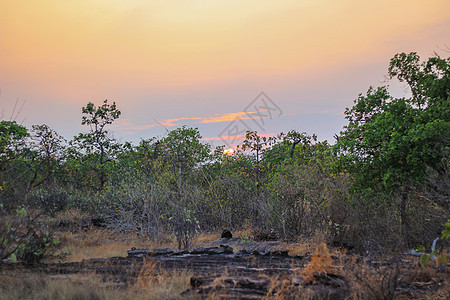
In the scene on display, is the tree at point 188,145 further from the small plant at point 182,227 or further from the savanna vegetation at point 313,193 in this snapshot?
the small plant at point 182,227

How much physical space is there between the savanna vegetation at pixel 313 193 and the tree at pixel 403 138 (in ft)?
0.10

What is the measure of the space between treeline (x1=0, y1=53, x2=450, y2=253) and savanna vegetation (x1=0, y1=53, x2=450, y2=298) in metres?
0.03

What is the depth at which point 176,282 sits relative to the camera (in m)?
5.13

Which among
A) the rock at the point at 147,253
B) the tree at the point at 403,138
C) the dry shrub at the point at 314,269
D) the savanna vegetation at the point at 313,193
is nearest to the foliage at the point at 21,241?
the savanna vegetation at the point at 313,193

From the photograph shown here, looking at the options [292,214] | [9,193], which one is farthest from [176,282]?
[9,193]

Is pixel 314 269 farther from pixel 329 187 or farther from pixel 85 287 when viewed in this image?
pixel 329 187

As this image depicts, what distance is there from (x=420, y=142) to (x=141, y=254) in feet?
24.8

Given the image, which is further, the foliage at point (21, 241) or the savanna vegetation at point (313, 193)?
the savanna vegetation at point (313, 193)

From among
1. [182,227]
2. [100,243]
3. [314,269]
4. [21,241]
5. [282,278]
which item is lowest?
[100,243]

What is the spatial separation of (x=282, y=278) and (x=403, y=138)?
5774 millimetres

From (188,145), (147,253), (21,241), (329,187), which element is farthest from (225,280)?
(188,145)

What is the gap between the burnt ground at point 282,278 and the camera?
434 centimetres

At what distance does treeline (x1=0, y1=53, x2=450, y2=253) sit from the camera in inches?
358

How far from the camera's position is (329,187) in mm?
10844
